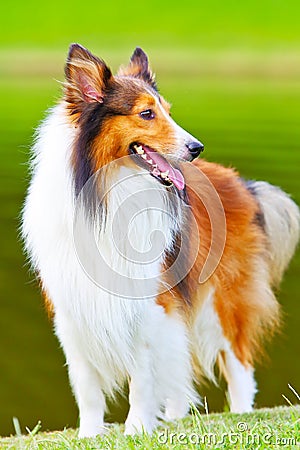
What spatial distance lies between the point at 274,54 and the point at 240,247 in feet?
130

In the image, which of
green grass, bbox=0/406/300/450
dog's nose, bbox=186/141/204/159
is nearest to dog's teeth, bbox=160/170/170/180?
dog's nose, bbox=186/141/204/159

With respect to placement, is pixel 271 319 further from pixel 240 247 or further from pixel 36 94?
pixel 36 94

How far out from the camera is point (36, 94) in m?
33.2

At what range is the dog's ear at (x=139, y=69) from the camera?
6.08 m

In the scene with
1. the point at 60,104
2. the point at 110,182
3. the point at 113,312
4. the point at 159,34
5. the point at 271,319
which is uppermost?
the point at 159,34

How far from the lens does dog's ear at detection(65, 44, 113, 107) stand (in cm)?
565

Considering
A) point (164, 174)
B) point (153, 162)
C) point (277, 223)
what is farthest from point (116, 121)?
point (277, 223)

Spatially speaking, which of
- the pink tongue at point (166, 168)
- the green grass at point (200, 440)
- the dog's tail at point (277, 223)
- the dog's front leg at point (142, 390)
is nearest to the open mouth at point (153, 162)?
the pink tongue at point (166, 168)

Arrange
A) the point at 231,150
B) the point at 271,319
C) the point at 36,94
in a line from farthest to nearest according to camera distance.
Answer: the point at 36,94 → the point at 231,150 → the point at 271,319

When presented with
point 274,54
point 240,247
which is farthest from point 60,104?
point 274,54

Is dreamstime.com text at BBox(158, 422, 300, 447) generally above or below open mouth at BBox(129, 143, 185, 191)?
below

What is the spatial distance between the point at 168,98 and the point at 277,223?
2461 cm
